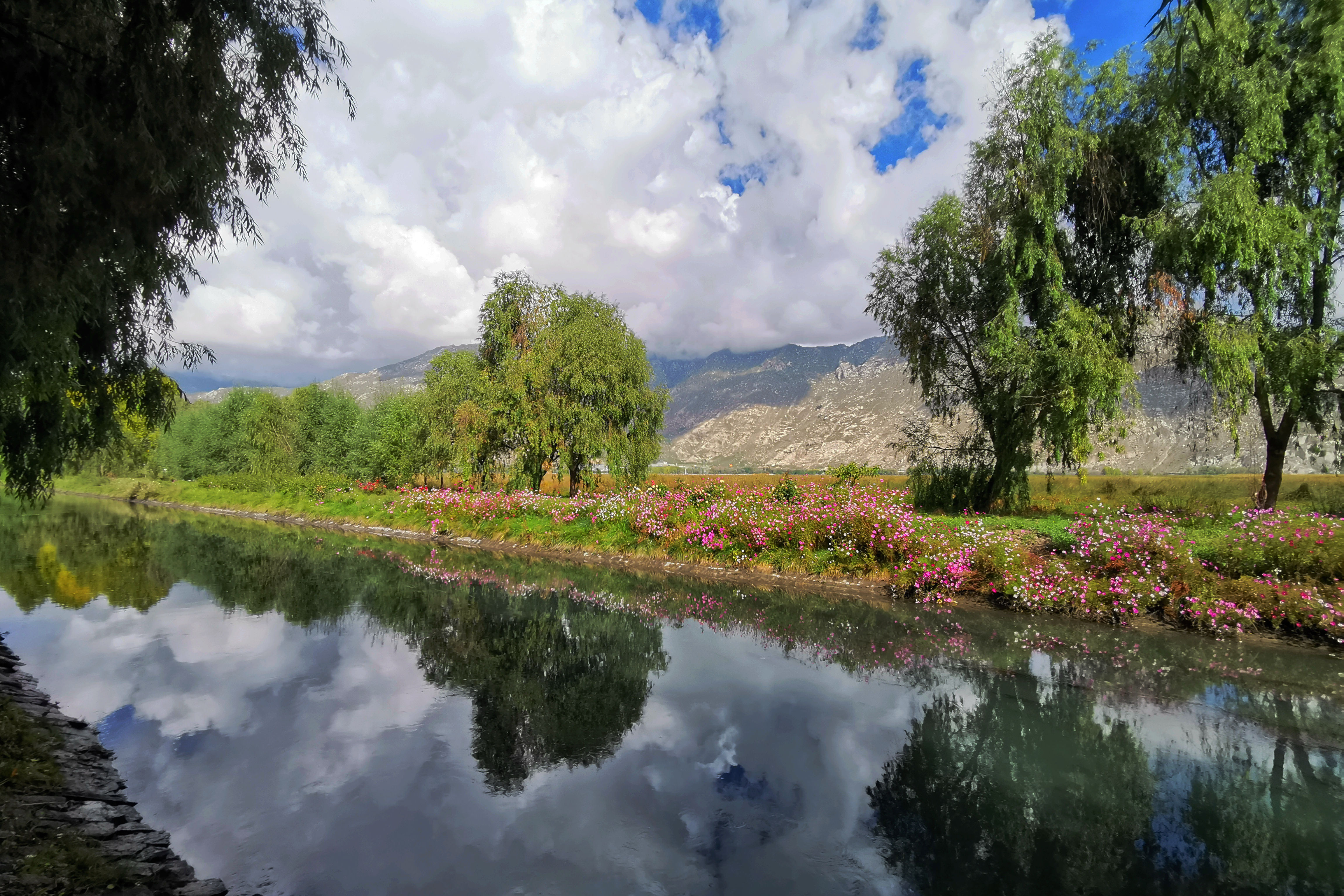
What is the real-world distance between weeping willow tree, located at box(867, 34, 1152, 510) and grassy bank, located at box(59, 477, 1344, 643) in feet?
8.62

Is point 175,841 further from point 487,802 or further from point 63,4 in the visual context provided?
point 63,4

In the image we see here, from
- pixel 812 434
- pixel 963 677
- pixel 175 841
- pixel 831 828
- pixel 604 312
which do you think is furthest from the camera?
pixel 812 434

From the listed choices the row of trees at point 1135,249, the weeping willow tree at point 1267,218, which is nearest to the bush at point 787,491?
the row of trees at point 1135,249

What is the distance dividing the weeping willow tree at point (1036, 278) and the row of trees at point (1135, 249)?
2.4 inches

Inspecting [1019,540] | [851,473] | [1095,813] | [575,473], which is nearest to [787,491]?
[851,473]

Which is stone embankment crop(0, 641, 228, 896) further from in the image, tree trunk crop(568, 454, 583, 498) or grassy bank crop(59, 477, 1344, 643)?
tree trunk crop(568, 454, 583, 498)

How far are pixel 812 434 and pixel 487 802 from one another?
18555 centimetres

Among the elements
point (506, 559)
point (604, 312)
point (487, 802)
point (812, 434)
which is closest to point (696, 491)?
point (506, 559)

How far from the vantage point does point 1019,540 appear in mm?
16797

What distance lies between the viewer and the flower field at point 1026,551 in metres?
12.4

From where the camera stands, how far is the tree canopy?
473 centimetres

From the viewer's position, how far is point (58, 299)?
4.96 meters

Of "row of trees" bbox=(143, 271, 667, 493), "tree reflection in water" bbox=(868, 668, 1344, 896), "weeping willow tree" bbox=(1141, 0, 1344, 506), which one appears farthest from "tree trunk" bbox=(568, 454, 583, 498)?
"tree reflection in water" bbox=(868, 668, 1344, 896)

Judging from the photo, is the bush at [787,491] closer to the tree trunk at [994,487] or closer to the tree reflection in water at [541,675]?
the tree trunk at [994,487]
